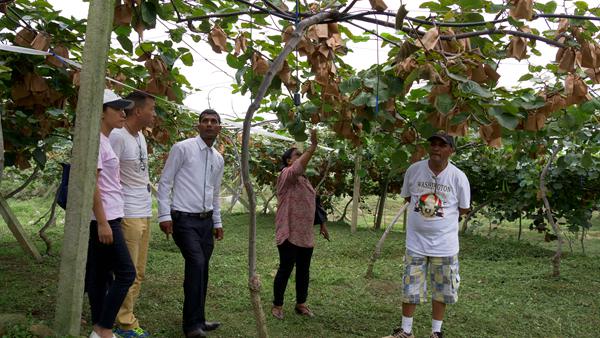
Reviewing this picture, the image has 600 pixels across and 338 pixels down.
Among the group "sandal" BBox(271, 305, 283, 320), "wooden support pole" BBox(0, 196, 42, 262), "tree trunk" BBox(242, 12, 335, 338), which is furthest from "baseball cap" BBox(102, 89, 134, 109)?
"wooden support pole" BBox(0, 196, 42, 262)

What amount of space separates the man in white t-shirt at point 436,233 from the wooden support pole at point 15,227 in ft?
13.1

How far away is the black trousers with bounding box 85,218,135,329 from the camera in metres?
2.97

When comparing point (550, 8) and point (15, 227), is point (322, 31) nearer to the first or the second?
point (550, 8)

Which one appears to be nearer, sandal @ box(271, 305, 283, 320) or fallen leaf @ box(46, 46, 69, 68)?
fallen leaf @ box(46, 46, 69, 68)

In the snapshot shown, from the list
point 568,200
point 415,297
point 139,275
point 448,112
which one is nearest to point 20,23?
point 139,275

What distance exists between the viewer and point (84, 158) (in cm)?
241

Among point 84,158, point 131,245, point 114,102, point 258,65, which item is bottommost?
point 131,245

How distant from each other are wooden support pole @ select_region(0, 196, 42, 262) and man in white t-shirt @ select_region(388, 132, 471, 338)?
3999 mm

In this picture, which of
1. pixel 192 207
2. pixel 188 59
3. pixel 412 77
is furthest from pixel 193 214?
pixel 412 77

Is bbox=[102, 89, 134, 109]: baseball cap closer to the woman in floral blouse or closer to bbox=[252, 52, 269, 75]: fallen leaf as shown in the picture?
bbox=[252, 52, 269, 75]: fallen leaf

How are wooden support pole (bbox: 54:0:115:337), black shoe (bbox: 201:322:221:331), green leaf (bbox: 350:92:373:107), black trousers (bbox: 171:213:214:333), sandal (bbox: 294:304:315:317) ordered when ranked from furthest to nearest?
sandal (bbox: 294:304:315:317) → black shoe (bbox: 201:322:221:331) → black trousers (bbox: 171:213:214:333) → green leaf (bbox: 350:92:373:107) → wooden support pole (bbox: 54:0:115:337)

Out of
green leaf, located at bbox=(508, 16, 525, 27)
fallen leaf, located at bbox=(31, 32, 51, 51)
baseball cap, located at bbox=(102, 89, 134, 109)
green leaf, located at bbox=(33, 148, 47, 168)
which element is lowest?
green leaf, located at bbox=(33, 148, 47, 168)

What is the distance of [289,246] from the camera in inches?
166

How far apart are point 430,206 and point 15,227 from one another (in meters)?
4.30
